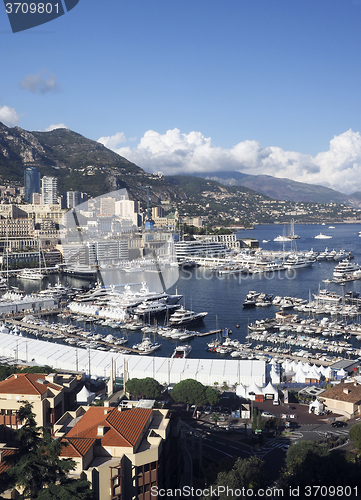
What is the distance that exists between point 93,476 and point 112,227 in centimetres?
3354

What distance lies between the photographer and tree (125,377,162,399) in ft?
21.4

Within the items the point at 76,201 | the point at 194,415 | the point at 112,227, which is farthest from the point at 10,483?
the point at 76,201

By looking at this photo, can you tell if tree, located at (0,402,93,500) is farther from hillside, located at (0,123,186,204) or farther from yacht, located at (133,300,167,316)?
hillside, located at (0,123,186,204)

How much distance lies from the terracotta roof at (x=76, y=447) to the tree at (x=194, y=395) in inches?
102

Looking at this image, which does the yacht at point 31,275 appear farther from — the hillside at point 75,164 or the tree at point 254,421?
the hillside at point 75,164

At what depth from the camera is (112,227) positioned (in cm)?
3678

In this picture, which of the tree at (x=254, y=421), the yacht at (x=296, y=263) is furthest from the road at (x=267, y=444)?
the yacht at (x=296, y=263)

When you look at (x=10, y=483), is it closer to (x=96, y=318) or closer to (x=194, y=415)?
(x=194, y=415)

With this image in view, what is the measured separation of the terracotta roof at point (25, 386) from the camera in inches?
212

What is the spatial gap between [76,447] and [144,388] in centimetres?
274

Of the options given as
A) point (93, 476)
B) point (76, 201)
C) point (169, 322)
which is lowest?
point (169, 322)

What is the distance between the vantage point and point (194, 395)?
21.1ft

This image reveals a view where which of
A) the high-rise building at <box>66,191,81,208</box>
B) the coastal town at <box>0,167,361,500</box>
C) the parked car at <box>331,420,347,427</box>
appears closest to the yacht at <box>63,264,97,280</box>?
the coastal town at <box>0,167,361,500</box>

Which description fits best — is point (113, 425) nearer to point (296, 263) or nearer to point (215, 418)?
point (215, 418)
